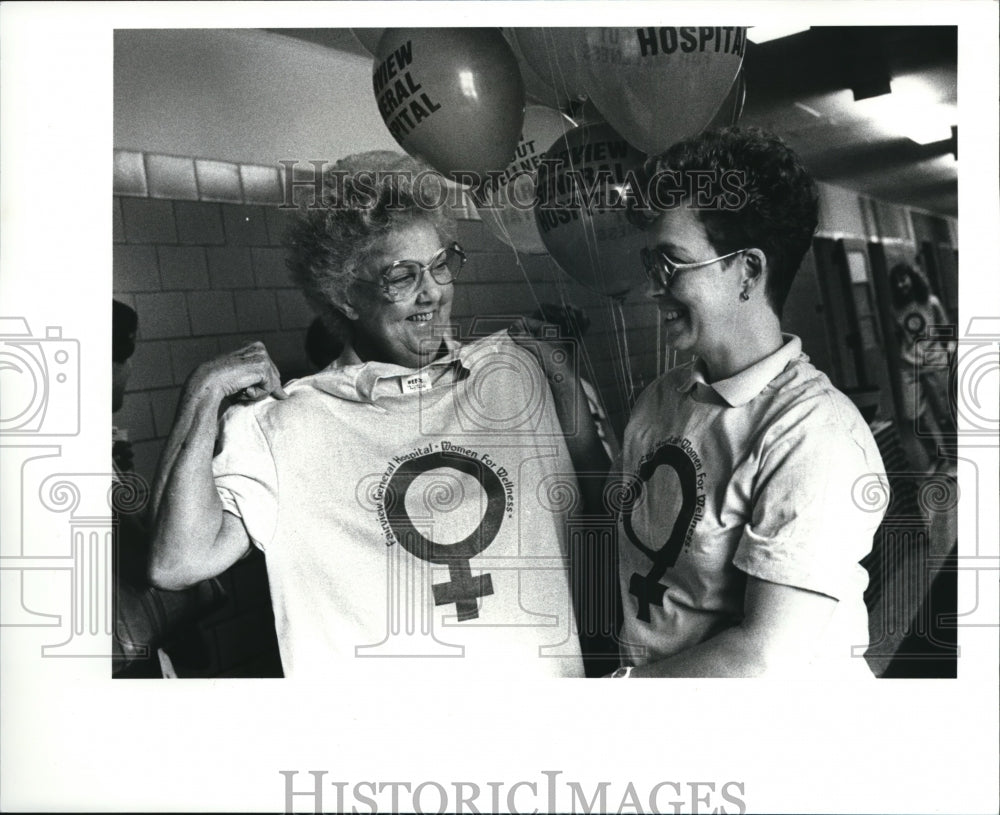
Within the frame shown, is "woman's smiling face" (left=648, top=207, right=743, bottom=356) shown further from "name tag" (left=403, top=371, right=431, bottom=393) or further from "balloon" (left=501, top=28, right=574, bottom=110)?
"name tag" (left=403, top=371, right=431, bottom=393)

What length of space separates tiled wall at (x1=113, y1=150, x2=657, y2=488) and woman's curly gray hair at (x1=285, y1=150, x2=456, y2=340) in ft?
0.13

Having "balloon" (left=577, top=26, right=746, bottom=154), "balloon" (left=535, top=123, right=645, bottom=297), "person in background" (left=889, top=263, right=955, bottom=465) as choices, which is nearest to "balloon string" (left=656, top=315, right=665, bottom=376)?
"balloon" (left=535, top=123, right=645, bottom=297)

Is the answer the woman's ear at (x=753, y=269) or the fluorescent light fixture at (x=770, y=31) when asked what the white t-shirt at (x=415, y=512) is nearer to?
the woman's ear at (x=753, y=269)

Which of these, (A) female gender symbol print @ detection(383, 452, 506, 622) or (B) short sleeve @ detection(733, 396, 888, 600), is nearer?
(B) short sleeve @ detection(733, 396, 888, 600)

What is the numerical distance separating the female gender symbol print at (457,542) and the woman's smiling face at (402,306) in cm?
24

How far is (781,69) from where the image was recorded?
6.29 ft

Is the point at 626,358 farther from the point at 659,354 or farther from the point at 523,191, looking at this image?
the point at 523,191

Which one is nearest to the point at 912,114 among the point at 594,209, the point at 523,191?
the point at 594,209

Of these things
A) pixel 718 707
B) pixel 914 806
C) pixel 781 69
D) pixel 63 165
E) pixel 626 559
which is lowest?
pixel 914 806

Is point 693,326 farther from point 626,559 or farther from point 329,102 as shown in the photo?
point 329,102

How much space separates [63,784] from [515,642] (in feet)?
3.27

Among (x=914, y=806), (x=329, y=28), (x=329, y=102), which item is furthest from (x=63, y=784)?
(x=914, y=806)

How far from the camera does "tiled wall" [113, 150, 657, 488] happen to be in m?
1.91

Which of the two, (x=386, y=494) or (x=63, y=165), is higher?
(x=63, y=165)
